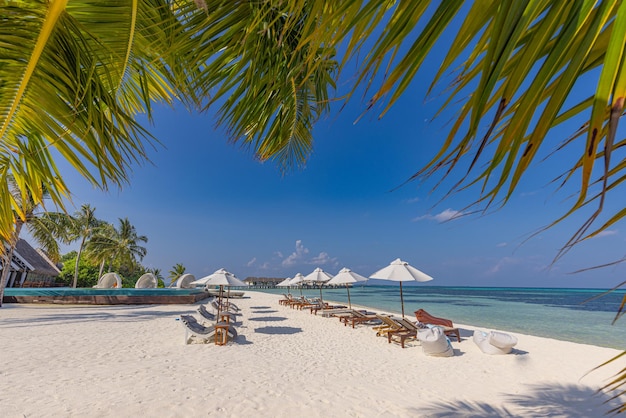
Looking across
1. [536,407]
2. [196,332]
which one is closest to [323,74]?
[536,407]

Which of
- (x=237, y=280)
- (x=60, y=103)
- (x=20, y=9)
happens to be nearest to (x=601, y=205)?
(x=20, y=9)

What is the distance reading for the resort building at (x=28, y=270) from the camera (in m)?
22.7

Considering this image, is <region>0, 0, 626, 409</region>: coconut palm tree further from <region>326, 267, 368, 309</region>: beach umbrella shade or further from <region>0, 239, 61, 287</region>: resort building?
<region>0, 239, 61, 287</region>: resort building

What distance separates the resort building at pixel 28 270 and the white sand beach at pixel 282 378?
1892 cm

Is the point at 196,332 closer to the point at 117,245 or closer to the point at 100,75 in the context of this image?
the point at 100,75

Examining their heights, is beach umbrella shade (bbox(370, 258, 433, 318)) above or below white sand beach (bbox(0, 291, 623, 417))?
above

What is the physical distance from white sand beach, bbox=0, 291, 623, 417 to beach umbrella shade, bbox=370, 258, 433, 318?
6.99 ft

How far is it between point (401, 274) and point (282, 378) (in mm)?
6048

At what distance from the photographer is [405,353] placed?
725cm

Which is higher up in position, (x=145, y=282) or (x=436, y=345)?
(x=145, y=282)

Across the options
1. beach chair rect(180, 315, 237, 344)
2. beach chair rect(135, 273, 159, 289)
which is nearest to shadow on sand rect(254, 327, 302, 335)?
beach chair rect(180, 315, 237, 344)

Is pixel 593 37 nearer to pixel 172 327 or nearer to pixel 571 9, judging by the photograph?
pixel 571 9

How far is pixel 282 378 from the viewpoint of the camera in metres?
5.25

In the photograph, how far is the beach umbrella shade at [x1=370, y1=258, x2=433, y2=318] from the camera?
32.0ft
